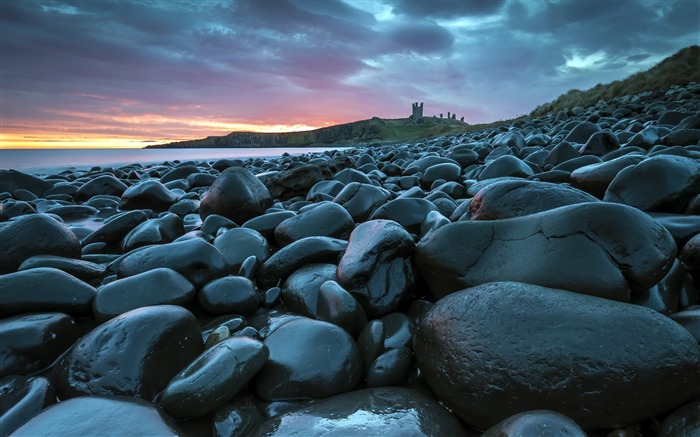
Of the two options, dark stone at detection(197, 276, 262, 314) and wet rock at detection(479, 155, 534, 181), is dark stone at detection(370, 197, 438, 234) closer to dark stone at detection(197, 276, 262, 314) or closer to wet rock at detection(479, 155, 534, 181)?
dark stone at detection(197, 276, 262, 314)

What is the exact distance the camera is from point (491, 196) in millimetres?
2322

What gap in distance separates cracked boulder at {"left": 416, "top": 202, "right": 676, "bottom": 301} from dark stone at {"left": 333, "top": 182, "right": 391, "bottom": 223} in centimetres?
172

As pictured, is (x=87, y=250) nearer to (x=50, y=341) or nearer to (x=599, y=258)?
(x=50, y=341)

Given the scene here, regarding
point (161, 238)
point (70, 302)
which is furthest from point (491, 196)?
point (161, 238)

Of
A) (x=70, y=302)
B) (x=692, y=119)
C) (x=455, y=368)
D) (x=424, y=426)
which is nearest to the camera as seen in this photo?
(x=424, y=426)

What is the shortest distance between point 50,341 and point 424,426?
165 cm

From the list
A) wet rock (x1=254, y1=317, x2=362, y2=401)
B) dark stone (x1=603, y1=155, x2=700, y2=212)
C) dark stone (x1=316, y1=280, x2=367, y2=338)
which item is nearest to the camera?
wet rock (x1=254, y1=317, x2=362, y2=401)

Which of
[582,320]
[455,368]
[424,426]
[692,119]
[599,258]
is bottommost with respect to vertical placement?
[424,426]

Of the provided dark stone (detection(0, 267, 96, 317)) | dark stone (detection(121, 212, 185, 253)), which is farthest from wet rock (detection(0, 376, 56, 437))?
dark stone (detection(121, 212, 185, 253))

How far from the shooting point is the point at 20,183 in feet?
22.5

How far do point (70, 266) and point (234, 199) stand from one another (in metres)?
1.57

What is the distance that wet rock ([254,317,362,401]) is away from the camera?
1458mm

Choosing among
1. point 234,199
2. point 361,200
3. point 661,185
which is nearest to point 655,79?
point 661,185

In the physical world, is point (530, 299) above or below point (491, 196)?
below
